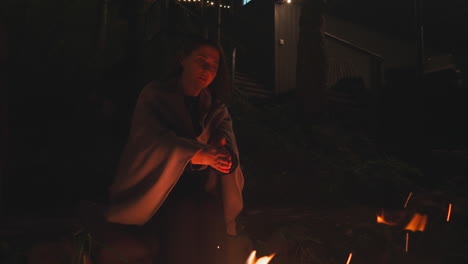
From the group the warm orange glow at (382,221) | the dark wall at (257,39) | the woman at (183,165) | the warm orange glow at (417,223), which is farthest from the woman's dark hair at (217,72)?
the dark wall at (257,39)

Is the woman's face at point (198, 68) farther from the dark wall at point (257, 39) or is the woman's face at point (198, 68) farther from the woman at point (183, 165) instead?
the dark wall at point (257, 39)

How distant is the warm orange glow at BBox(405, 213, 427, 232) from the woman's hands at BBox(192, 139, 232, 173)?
2826mm

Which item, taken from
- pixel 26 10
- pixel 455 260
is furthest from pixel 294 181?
pixel 26 10

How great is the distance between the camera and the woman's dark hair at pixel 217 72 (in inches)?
88.9

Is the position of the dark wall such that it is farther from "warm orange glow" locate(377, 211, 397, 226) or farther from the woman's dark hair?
the woman's dark hair

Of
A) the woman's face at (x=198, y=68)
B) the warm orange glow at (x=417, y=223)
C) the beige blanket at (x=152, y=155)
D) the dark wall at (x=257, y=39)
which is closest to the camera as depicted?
the beige blanket at (x=152, y=155)

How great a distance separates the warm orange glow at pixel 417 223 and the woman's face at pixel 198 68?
10.1 ft

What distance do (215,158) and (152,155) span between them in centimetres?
38

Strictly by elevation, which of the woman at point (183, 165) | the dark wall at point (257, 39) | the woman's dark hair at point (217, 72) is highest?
the dark wall at point (257, 39)

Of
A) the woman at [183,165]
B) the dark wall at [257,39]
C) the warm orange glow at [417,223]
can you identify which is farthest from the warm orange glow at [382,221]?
the dark wall at [257,39]

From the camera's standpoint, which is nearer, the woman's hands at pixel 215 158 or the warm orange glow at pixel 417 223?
the woman's hands at pixel 215 158

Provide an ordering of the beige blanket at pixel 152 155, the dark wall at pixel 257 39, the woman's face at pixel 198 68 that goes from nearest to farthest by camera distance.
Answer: the beige blanket at pixel 152 155
the woman's face at pixel 198 68
the dark wall at pixel 257 39

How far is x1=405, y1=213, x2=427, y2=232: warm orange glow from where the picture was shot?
381 cm

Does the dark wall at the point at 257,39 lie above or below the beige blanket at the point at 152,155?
above
